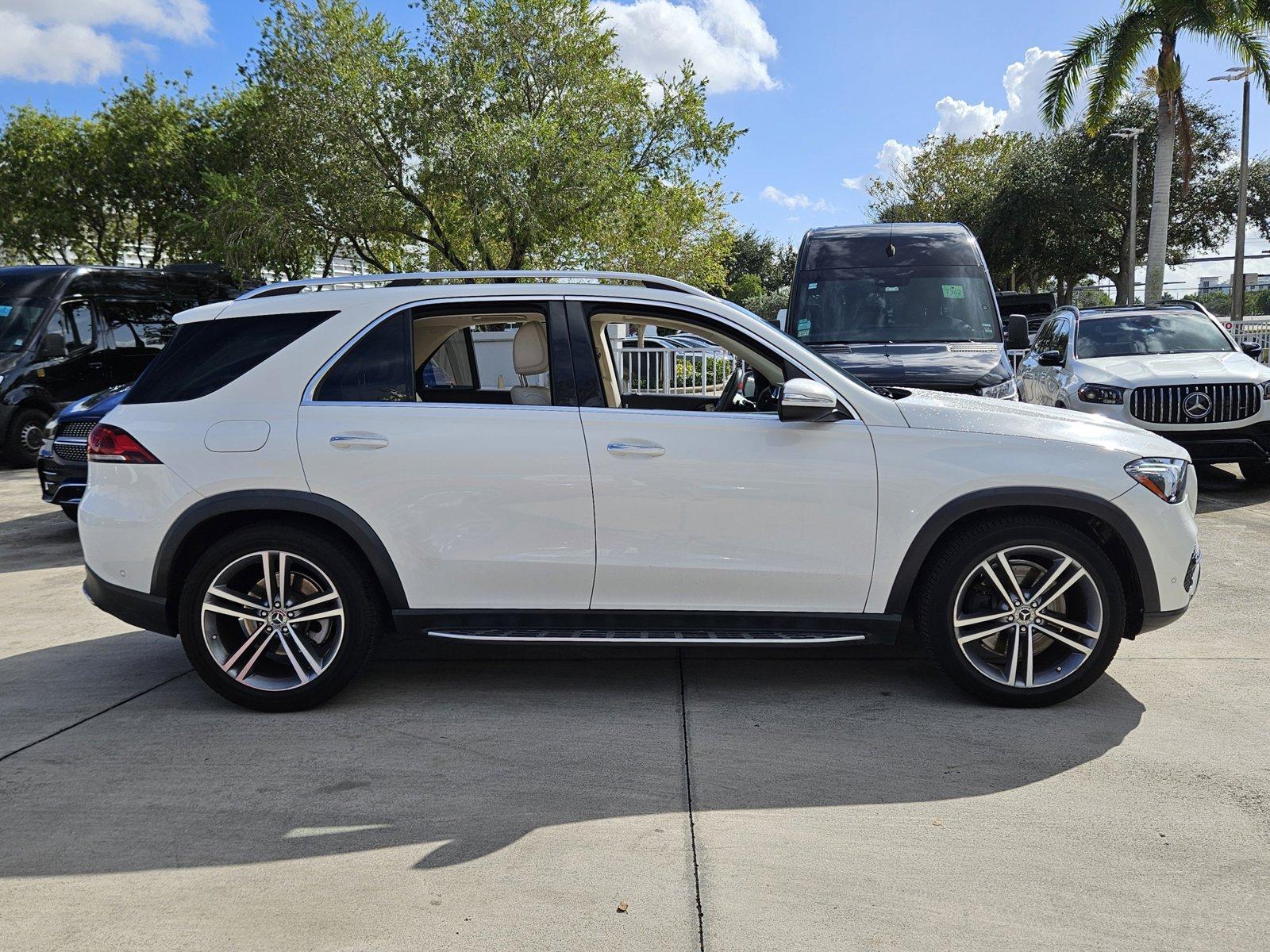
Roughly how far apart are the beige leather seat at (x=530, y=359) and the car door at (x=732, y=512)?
13.0 inches

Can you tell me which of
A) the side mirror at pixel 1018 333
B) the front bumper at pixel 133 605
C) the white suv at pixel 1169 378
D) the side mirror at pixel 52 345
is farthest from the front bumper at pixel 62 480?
the white suv at pixel 1169 378

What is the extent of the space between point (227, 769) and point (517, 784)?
1.09 metres

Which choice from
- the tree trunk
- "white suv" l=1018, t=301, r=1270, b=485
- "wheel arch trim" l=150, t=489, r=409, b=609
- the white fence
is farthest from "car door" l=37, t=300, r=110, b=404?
the tree trunk

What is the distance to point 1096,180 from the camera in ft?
125

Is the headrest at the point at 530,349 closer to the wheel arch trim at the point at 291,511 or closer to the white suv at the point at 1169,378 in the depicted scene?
the wheel arch trim at the point at 291,511

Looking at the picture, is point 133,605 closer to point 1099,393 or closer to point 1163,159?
point 1099,393

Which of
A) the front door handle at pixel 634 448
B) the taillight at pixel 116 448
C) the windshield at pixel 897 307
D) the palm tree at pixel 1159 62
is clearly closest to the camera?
the front door handle at pixel 634 448

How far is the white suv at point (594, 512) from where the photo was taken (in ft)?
13.9

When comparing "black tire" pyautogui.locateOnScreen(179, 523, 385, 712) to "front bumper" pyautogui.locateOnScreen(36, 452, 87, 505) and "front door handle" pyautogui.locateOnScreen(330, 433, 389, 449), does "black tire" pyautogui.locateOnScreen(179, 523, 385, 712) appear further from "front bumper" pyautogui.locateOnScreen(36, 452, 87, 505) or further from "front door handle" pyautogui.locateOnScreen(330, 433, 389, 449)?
"front bumper" pyautogui.locateOnScreen(36, 452, 87, 505)

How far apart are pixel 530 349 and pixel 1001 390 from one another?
4537mm

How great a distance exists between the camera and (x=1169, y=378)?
9664mm

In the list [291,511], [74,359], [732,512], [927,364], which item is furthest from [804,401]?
[74,359]

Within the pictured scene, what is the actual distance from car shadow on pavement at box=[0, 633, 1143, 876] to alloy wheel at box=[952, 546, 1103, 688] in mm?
192

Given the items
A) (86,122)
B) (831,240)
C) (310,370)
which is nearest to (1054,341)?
(831,240)
